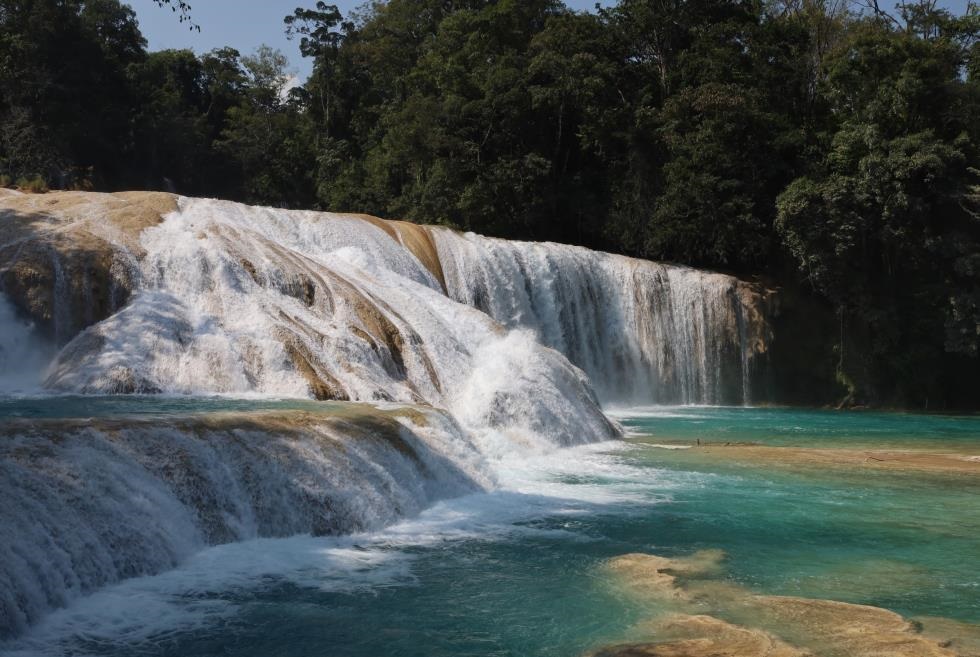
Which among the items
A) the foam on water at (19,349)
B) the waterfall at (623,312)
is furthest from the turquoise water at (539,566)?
the waterfall at (623,312)

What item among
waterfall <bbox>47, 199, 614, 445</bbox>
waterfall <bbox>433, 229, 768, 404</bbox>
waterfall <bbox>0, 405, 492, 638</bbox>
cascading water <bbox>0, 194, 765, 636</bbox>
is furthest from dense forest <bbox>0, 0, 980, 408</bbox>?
waterfall <bbox>0, 405, 492, 638</bbox>

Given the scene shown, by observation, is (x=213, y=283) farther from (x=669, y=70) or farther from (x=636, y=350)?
(x=669, y=70)

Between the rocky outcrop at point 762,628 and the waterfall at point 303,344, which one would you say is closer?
the rocky outcrop at point 762,628

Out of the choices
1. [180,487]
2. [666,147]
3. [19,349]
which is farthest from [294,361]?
[666,147]

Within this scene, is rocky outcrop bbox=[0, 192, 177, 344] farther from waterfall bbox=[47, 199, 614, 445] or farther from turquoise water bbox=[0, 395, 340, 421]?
turquoise water bbox=[0, 395, 340, 421]

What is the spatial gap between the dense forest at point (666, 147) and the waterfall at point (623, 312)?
216 centimetres

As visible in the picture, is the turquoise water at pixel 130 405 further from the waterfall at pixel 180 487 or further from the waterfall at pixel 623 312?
the waterfall at pixel 623 312

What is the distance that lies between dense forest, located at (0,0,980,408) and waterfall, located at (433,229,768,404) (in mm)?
2160

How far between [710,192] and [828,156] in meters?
3.94

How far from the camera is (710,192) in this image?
102 ft

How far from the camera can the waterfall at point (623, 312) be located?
25.3 meters

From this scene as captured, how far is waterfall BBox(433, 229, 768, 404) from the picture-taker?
25281 millimetres

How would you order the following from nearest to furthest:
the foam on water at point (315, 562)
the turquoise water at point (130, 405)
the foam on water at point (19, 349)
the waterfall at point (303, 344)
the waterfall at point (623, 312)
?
1. the foam on water at point (315, 562)
2. the turquoise water at point (130, 405)
3. the waterfall at point (303, 344)
4. the foam on water at point (19, 349)
5. the waterfall at point (623, 312)

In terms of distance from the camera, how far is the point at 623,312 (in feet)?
92.0
